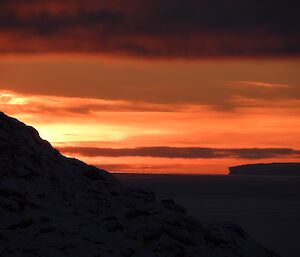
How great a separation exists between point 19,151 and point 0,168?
4.35ft

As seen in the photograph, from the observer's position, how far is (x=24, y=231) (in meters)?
18.2

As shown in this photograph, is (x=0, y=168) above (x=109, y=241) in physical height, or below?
above

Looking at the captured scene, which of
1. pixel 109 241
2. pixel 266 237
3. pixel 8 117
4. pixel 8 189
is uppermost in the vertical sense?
pixel 8 117

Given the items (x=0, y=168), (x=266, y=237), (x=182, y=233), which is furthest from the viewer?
(x=266, y=237)

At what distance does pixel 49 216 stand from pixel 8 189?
1.62 meters

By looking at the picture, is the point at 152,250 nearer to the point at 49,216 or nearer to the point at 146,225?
the point at 146,225

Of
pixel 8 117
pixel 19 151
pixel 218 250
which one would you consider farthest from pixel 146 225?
pixel 8 117

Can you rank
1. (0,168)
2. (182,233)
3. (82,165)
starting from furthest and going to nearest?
(82,165) < (0,168) < (182,233)

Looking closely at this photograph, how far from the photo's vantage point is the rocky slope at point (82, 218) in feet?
59.0

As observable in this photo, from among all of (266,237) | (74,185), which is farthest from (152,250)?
(266,237)

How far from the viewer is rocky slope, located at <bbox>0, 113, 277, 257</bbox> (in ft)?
59.0

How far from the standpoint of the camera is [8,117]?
24281 millimetres

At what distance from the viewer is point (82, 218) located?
19.5m

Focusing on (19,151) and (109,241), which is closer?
(109,241)
